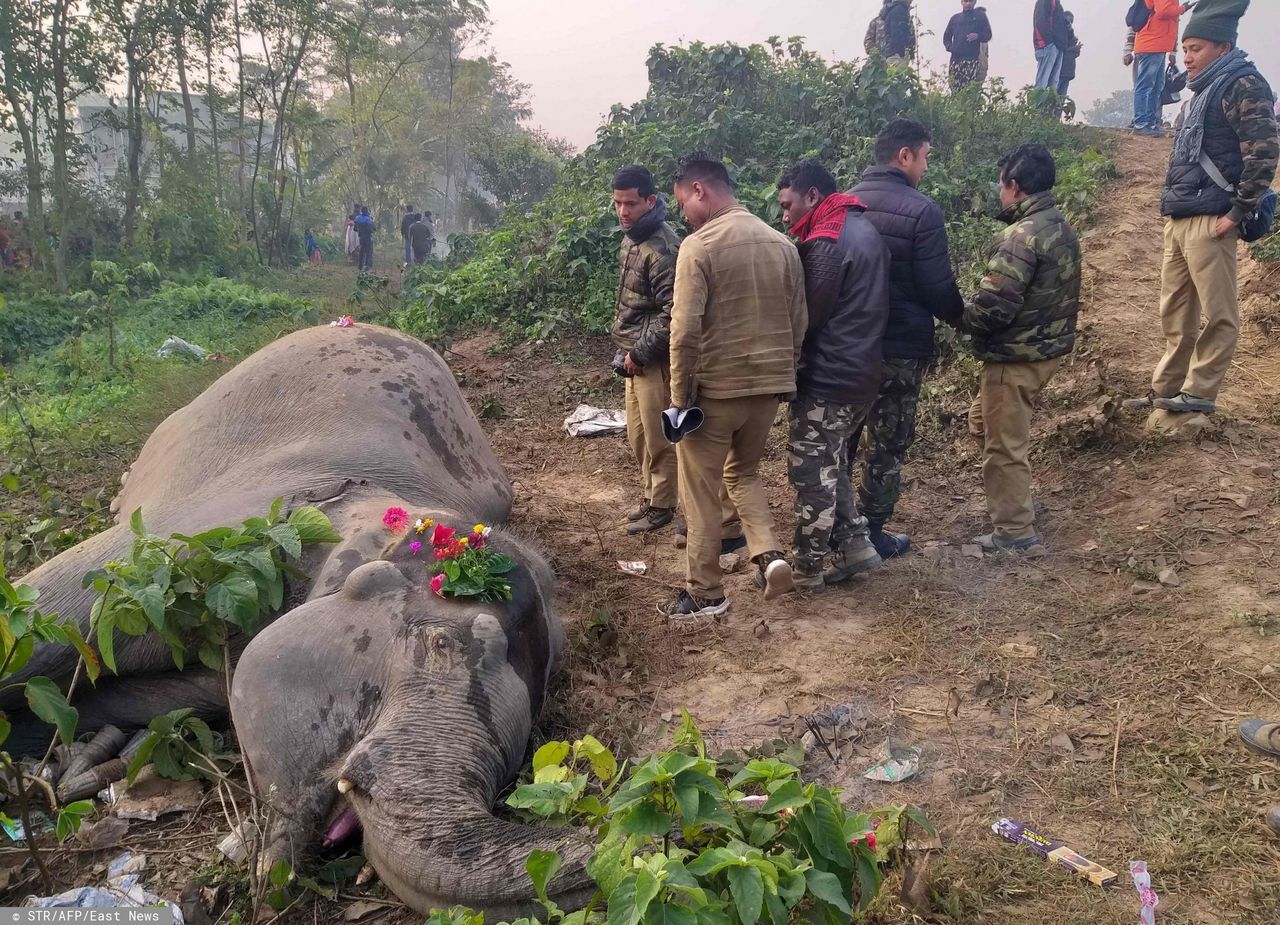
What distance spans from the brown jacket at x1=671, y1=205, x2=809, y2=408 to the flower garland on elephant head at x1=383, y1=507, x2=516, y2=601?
1.51 metres

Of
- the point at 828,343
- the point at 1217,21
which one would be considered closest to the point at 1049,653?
the point at 828,343

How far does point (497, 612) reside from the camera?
354cm

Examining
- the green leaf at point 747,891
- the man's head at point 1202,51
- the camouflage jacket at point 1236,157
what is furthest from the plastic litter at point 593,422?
the green leaf at point 747,891

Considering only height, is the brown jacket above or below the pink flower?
above

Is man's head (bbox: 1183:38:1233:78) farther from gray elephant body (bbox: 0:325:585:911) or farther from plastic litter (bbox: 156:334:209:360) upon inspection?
plastic litter (bbox: 156:334:209:360)

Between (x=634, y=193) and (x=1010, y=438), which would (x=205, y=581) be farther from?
(x=1010, y=438)

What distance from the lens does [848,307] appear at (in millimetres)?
4902

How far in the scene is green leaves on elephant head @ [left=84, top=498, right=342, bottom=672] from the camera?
3.27m

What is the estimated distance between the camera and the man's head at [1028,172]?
4977mm

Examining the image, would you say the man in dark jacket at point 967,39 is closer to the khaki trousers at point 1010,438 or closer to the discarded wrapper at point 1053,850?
the khaki trousers at point 1010,438

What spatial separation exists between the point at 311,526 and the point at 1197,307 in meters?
5.64

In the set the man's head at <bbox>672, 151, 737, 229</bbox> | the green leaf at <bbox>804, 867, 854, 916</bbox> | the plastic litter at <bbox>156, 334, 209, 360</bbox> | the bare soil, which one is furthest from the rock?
the plastic litter at <bbox>156, 334, 209, 360</bbox>

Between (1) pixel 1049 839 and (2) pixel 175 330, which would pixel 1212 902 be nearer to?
(1) pixel 1049 839

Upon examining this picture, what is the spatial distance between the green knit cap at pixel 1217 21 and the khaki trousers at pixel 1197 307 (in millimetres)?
1075
